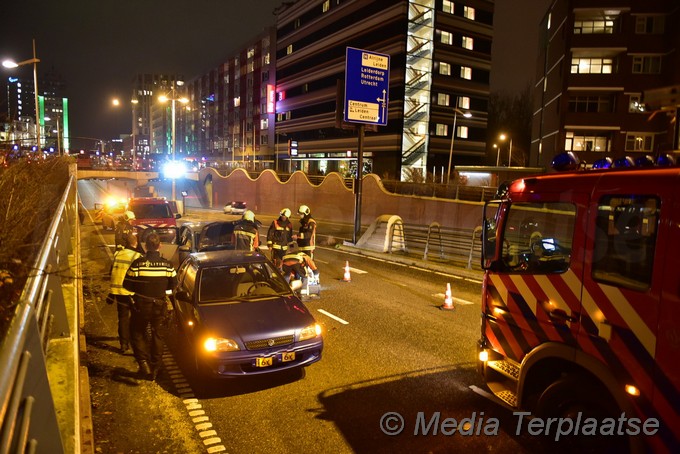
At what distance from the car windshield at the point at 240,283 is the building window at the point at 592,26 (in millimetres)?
43735

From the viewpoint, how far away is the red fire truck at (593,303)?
12.1 feet

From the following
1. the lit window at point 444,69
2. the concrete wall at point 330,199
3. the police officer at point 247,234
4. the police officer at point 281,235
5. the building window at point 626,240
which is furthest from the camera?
the lit window at point 444,69

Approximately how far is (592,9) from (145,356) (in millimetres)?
45932

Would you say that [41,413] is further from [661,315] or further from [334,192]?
[334,192]

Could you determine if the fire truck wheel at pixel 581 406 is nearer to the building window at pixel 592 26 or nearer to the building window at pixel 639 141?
the building window at pixel 639 141

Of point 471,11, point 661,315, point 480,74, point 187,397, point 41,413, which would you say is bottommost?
point 187,397

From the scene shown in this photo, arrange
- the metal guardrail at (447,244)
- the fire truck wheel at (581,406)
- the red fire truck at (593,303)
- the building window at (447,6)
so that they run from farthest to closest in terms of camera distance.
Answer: the building window at (447,6)
the metal guardrail at (447,244)
the fire truck wheel at (581,406)
the red fire truck at (593,303)

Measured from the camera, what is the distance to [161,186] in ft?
191

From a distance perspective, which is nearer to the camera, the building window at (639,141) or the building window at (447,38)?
the building window at (639,141)

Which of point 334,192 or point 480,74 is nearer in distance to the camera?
point 334,192

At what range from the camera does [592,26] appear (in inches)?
1673

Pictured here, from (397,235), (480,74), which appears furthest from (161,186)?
(397,235)

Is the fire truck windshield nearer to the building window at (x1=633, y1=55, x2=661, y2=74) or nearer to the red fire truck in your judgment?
the red fire truck

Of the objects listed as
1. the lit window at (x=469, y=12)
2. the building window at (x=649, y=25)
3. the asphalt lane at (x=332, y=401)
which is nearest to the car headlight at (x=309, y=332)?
the asphalt lane at (x=332, y=401)
